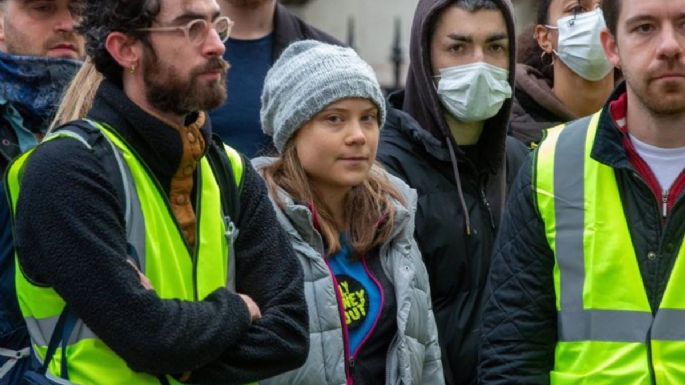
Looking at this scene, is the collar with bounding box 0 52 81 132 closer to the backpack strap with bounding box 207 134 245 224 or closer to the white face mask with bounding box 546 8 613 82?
the backpack strap with bounding box 207 134 245 224

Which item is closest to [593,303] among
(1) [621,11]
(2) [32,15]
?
(1) [621,11]

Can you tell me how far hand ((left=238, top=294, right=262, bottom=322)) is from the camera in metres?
4.26

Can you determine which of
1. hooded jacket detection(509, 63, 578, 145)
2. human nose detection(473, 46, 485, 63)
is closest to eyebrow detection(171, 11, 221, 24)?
human nose detection(473, 46, 485, 63)

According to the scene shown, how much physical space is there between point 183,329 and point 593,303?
1.18 meters

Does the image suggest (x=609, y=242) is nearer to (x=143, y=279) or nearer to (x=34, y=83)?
(x=143, y=279)

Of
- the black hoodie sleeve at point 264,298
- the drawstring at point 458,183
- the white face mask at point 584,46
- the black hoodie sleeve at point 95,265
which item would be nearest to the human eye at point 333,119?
the drawstring at point 458,183

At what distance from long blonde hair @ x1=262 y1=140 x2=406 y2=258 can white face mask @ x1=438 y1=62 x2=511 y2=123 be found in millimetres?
693

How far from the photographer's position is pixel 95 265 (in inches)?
156

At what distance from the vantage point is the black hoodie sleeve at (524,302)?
14.4 feet

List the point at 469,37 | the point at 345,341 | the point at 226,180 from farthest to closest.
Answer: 1. the point at 469,37
2. the point at 345,341
3. the point at 226,180

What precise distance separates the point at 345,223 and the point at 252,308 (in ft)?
3.40

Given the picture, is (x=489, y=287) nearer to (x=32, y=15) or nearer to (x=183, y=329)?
(x=183, y=329)

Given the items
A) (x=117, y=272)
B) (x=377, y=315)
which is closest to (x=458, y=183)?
(x=377, y=315)

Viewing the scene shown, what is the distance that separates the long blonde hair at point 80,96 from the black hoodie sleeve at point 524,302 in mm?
1301
